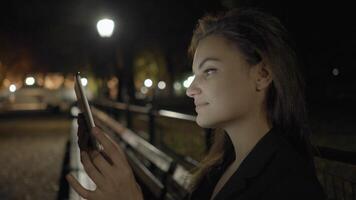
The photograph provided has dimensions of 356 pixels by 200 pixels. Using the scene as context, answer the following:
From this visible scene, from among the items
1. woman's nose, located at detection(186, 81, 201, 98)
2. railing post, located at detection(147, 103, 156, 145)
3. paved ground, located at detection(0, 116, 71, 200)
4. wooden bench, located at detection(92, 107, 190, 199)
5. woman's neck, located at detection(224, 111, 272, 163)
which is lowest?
paved ground, located at detection(0, 116, 71, 200)

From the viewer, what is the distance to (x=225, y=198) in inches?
60.6

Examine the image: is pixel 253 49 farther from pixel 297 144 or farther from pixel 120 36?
pixel 120 36

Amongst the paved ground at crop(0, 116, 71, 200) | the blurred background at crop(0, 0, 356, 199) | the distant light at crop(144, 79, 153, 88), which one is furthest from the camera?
the distant light at crop(144, 79, 153, 88)

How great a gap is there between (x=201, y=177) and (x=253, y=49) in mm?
642

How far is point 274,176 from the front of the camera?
4.75ft

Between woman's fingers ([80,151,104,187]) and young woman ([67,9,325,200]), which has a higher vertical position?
young woman ([67,9,325,200])

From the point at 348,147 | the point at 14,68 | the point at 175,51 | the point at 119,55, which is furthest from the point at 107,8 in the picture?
the point at 14,68

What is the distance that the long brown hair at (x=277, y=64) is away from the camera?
5.51ft

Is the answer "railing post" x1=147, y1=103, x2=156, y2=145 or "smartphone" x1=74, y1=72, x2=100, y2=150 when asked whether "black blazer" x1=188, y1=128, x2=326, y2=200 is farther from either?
"railing post" x1=147, y1=103, x2=156, y2=145

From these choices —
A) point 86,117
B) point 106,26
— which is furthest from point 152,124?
point 86,117

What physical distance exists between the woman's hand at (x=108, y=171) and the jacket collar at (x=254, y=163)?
333 mm

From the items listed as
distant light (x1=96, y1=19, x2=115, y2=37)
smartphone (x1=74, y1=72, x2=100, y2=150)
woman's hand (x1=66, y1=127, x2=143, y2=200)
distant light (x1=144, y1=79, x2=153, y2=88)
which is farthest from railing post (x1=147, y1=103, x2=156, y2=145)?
distant light (x1=144, y1=79, x2=153, y2=88)

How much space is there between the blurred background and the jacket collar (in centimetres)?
79

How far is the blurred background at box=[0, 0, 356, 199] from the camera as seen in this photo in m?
4.94
